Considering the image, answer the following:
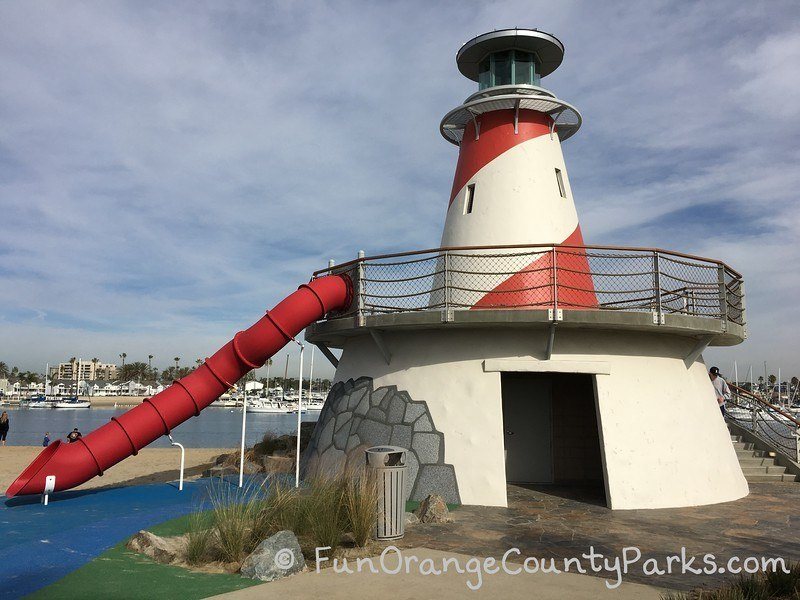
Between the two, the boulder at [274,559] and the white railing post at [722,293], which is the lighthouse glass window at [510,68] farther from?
the boulder at [274,559]

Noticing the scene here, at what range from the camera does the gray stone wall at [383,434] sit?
36.3ft

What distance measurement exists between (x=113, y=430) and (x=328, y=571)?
6.62m

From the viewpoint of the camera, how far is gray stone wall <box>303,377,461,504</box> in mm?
11070

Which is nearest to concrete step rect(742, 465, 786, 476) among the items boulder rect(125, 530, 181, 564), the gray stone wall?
the gray stone wall

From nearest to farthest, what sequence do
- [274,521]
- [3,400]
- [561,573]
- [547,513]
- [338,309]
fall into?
[561,573] → [274,521] → [547,513] → [338,309] → [3,400]

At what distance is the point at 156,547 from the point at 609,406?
7890 mm

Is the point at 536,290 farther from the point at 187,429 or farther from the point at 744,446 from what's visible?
the point at 187,429

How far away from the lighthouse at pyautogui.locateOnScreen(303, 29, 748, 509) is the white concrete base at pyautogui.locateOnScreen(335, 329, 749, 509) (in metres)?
0.03

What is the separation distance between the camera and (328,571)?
6691 mm

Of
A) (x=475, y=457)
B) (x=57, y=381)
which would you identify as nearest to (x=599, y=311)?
(x=475, y=457)

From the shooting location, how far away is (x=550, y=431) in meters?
14.1

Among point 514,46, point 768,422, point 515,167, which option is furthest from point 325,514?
point 768,422

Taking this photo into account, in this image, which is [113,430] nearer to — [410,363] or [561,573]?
[410,363]

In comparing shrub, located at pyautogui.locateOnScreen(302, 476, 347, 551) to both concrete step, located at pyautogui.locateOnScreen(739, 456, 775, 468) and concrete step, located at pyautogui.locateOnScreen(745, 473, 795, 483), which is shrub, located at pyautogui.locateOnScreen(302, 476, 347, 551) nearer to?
concrete step, located at pyautogui.locateOnScreen(745, 473, 795, 483)
